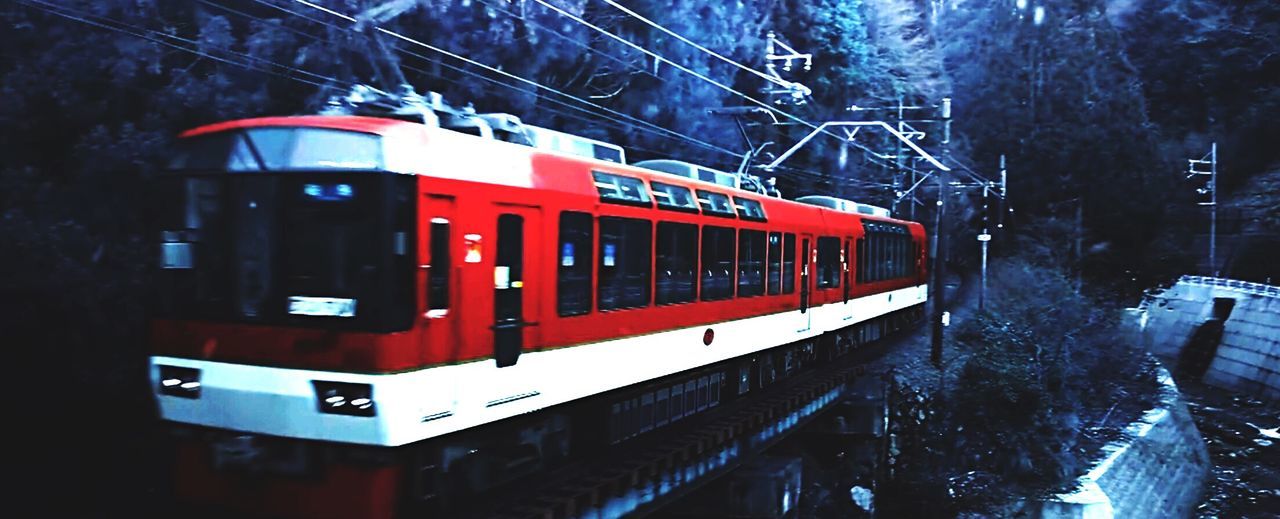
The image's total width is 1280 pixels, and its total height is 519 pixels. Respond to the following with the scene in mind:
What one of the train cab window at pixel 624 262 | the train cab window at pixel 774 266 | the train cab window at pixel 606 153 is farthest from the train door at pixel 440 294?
the train cab window at pixel 774 266

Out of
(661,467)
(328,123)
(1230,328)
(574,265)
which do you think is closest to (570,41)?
(661,467)

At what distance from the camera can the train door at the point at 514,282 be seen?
7.48 m

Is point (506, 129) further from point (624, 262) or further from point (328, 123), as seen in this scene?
point (328, 123)

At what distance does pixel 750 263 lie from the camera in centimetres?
1247

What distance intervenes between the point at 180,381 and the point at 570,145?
3.95m

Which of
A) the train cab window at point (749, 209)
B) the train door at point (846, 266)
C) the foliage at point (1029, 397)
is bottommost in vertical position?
the foliage at point (1029, 397)

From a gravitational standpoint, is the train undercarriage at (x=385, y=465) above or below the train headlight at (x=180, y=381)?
below

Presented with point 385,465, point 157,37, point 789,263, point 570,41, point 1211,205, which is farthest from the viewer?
point 1211,205

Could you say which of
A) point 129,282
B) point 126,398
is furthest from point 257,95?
point 126,398

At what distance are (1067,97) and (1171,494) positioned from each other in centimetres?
1991

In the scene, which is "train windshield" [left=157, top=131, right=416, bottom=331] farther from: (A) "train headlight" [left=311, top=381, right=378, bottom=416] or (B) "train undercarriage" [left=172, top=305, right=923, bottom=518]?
(B) "train undercarriage" [left=172, top=305, right=923, bottom=518]

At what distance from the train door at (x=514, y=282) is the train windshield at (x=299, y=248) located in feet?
3.34

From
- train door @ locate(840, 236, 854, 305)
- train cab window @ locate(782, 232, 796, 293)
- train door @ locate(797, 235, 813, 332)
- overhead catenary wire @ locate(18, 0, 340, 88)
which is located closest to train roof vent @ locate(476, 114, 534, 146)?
overhead catenary wire @ locate(18, 0, 340, 88)

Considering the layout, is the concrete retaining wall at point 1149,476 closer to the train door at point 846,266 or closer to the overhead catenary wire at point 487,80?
the train door at point 846,266
